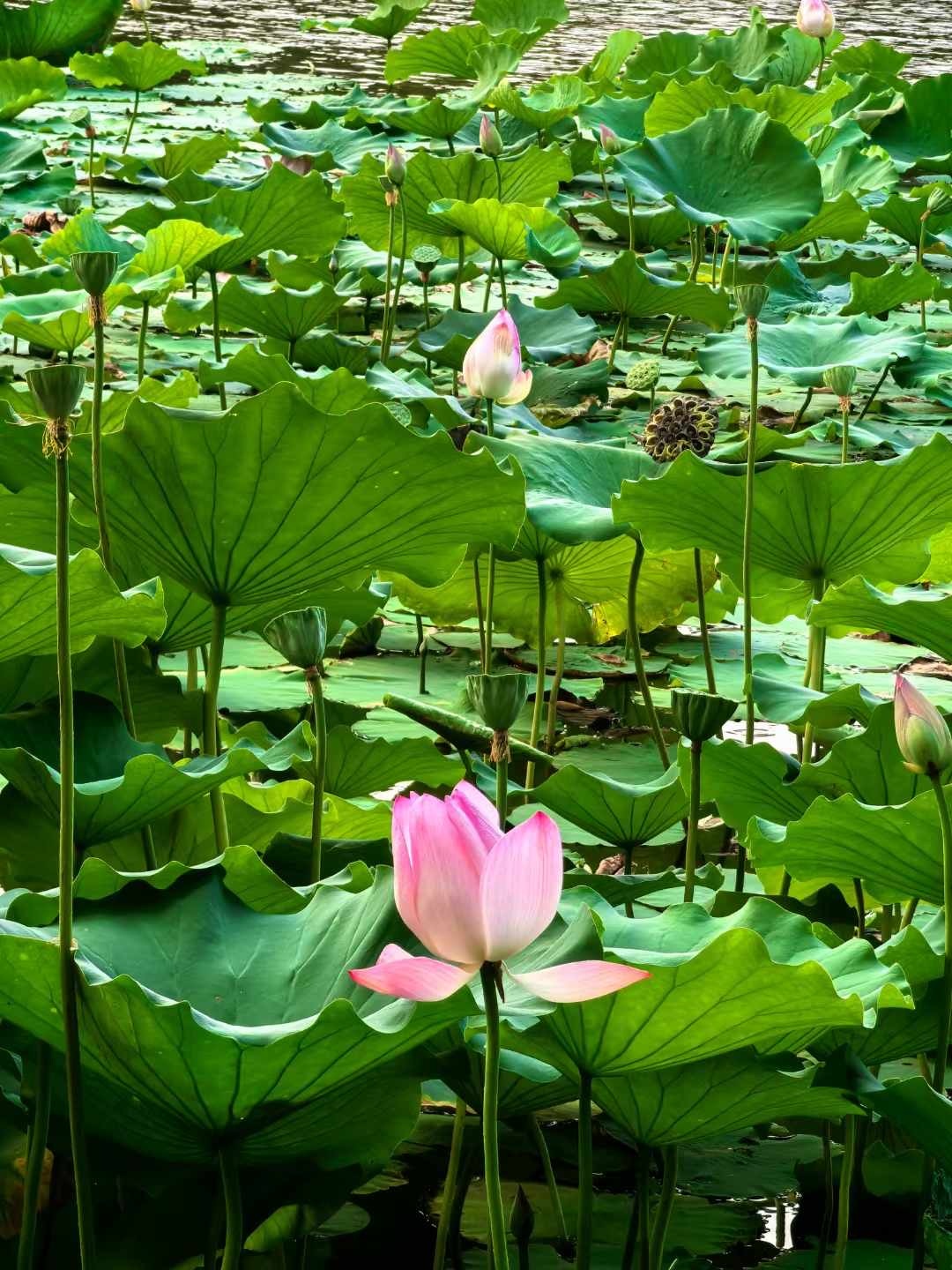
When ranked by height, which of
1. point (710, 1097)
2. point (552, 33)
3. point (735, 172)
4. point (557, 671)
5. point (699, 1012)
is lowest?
point (552, 33)

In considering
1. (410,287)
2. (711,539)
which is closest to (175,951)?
(711,539)

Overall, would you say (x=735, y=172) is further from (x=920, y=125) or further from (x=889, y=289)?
(x=920, y=125)

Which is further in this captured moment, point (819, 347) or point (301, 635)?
point (819, 347)

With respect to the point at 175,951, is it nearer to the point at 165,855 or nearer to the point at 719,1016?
the point at 719,1016

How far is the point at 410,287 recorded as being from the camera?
4805 millimetres

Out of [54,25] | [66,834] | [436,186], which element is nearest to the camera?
[66,834]

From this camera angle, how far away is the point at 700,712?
1268 mm

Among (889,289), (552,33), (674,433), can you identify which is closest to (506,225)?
(889,289)

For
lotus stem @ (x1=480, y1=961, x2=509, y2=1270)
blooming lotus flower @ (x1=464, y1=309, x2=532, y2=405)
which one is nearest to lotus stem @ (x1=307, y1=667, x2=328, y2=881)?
lotus stem @ (x1=480, y1=961, x2=509, y2=1270)

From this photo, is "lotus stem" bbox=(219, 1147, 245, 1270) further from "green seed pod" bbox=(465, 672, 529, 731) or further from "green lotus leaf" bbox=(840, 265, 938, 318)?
"green lotus leaf" bbox=(840, 265, 938, 318)

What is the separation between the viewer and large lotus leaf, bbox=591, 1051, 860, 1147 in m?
0.94

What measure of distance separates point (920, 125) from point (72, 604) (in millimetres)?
4898

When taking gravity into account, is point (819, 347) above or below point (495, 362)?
below

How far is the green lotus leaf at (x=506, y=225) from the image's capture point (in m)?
3.46
